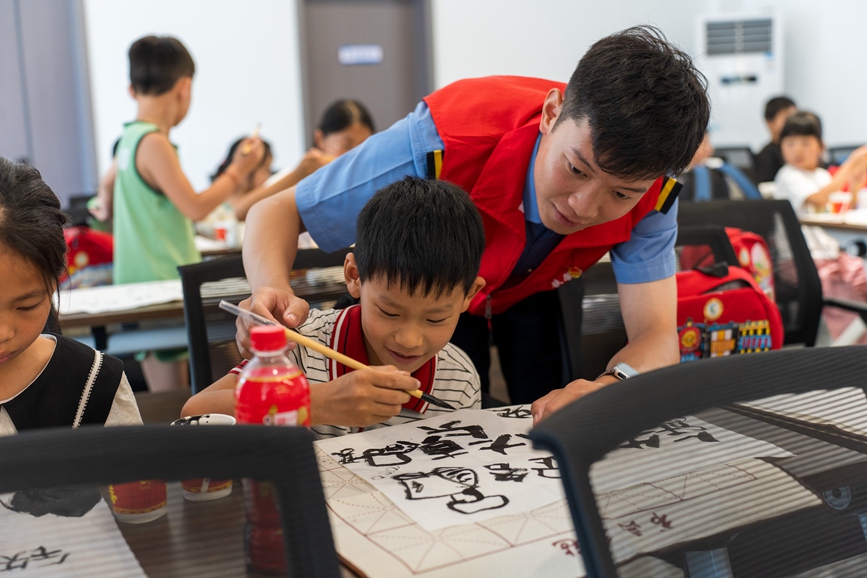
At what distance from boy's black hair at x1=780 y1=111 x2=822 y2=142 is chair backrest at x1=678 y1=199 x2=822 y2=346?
2.51 meters

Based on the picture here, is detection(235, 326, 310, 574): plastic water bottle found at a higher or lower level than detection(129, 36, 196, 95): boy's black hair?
lower

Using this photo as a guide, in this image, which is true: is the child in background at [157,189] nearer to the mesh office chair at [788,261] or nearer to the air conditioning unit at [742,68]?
the mesh office chair at [788,261]

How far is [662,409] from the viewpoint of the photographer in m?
0.59

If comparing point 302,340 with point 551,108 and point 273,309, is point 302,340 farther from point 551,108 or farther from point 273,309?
point 551,108

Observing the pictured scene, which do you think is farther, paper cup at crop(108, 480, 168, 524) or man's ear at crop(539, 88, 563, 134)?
man's ear at crop(539, 88, 563, 134)

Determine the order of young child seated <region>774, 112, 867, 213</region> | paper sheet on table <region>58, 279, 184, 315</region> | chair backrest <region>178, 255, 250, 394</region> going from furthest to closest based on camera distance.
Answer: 1. young child seated <region>774, 112, 867, 213</region>
2. paper sheet on table <region>58, 279, 184, 315</region>
3. chair backrest <region>178, 255, 250, 394</region>

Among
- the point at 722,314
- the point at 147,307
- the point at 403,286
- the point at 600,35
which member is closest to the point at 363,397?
the point at 403,286

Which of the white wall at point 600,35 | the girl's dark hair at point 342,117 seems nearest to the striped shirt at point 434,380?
the girl's dark hair at point 342,117

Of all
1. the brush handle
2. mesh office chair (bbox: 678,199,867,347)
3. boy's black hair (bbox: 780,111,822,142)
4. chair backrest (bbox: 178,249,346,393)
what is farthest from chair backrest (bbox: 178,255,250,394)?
boy's black hair (bbox: 780,111,822,142)

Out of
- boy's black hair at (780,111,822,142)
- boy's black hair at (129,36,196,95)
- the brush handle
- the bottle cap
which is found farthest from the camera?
boy's black hair at (780,111,822,142)

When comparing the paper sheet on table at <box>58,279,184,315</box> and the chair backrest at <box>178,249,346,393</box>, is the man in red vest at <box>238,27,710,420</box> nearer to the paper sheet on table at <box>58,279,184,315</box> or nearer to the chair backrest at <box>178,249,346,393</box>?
the chair backrest at <box>178,249,346,393</box>

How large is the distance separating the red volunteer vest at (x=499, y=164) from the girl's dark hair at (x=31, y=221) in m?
0.58

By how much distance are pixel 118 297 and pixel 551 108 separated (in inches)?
54.6

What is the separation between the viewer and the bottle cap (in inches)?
29.6
